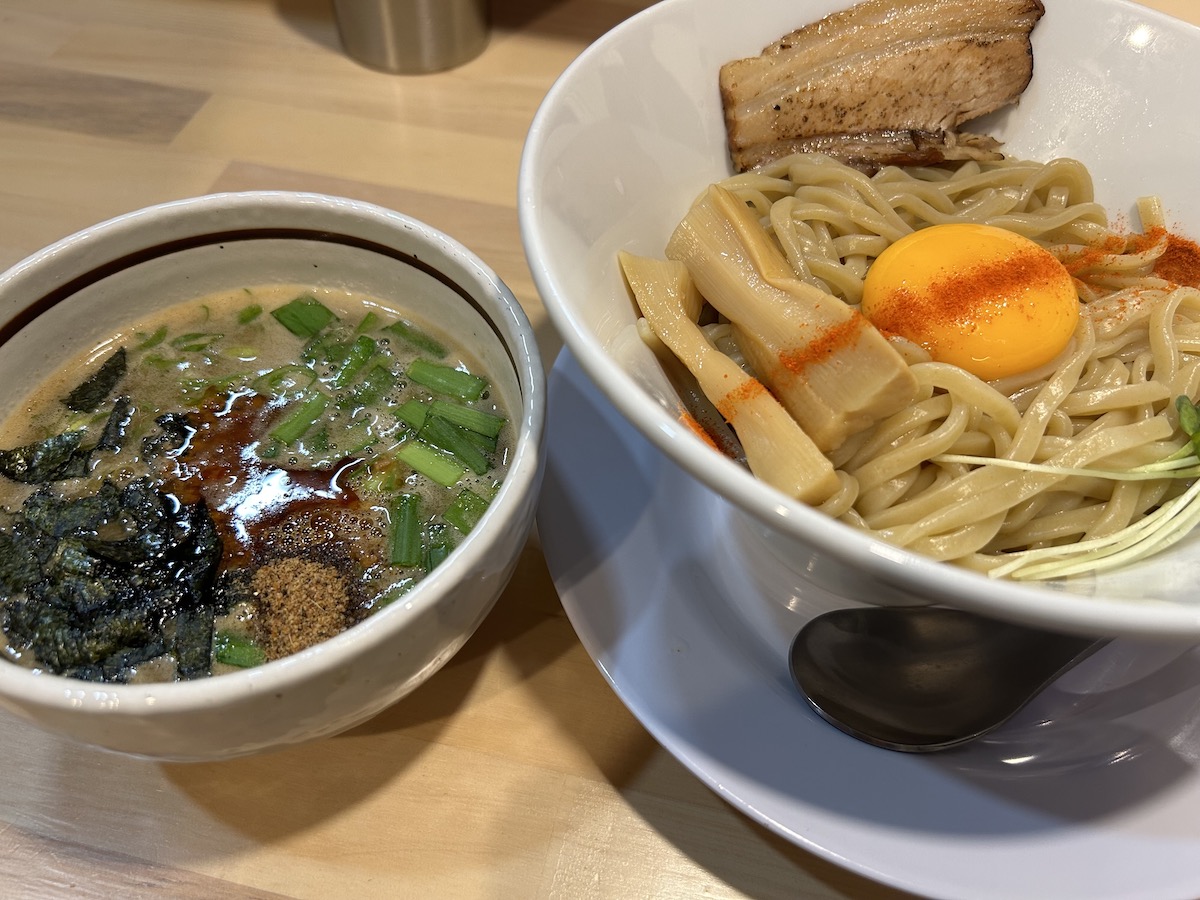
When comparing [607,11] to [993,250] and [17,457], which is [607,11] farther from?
[17,457]

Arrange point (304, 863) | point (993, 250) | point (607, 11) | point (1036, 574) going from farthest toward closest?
point (607, 11) < point (993, 250) < point (304, 863) < point (1036, 574)

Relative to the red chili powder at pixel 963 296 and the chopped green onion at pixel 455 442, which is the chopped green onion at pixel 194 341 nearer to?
the chopped green onion at pixel 455 442

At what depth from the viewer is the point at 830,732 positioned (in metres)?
1.34

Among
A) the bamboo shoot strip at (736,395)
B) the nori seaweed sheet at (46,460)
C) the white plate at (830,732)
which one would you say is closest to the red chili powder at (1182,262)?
the white plate at (830,732)

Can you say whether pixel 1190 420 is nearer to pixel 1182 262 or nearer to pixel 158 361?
pixel 1182 262

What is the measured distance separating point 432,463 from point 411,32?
73.4 inches

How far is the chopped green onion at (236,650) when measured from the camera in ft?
3.95

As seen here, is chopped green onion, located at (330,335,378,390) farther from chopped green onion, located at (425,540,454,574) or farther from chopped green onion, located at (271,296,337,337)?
chopped green onion, located at (425,540,454,574)

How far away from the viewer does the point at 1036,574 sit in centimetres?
119

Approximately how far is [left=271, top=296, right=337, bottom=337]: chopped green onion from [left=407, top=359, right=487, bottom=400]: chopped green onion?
0.20 metres

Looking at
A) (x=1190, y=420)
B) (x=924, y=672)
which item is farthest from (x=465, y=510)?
(x=1190, y=420)

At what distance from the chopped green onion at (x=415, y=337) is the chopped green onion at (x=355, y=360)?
0.05 m

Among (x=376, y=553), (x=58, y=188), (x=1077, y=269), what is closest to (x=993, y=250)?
(x=1077, y=269)

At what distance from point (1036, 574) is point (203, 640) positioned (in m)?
1.18
